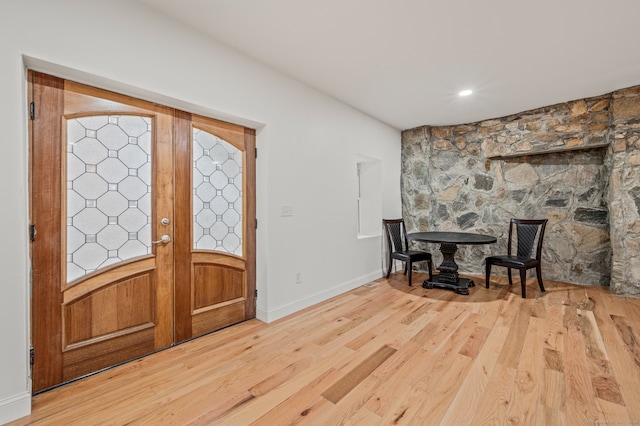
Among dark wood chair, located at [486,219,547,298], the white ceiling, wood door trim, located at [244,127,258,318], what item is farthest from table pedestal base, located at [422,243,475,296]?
wood door trim, located at [244,127,258,318]

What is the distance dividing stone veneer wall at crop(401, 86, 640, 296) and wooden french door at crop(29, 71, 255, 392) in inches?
137

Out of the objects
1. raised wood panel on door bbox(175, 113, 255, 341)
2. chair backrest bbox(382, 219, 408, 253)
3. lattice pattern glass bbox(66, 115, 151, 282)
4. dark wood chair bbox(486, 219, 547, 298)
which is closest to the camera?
lattice pattern glass bbox(66, 115, 151, 282)

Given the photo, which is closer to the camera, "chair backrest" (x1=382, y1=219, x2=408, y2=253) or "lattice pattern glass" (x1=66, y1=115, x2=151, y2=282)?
"lattice pattern glass" (x1=66, y1=115, x2=151, y2=282)

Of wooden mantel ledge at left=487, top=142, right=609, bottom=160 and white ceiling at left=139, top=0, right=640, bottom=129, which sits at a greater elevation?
white ceiling at left=139, top=0, right=640, bottom=129

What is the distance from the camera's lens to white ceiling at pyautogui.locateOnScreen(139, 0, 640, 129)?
1.98 meters

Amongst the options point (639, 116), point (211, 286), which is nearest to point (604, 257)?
point (639, 116)

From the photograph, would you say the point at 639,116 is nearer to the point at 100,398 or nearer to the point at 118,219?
the point at 118,219

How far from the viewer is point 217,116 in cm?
244

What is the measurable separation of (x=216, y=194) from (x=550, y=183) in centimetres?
470

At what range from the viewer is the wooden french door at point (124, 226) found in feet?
5.56

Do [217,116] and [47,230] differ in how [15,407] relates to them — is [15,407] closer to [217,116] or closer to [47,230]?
[47,230]

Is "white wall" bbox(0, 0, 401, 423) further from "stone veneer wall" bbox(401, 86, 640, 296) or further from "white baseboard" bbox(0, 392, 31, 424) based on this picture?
"stone veneer wall" bbox(401, 86, 640, 296)

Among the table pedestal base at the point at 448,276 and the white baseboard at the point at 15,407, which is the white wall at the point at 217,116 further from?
the table pedestal base at the point at 448,276

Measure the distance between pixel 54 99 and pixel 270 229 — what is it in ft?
5.87
